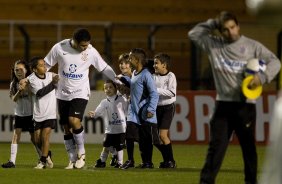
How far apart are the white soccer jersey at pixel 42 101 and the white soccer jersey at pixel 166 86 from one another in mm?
1881

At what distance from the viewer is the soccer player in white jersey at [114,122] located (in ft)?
42.9

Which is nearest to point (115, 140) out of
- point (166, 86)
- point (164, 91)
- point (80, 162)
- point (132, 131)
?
point (132, 131)

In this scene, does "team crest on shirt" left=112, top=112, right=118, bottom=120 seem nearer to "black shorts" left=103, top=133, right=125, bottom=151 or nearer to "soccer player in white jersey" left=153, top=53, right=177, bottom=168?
"black shorts" left=103, top=133, right=125, bottom=151

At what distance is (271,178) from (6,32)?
23774 mm

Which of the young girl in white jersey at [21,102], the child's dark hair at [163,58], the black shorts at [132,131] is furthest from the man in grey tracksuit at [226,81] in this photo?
the young girl in white jersey at [21,102]

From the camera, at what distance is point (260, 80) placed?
801 cm

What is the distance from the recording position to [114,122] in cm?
1330

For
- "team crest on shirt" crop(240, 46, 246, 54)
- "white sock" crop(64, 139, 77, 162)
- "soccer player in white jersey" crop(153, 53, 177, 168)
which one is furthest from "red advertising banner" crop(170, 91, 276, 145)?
"team crest on shirt" crop(240, 46, 246, 54)

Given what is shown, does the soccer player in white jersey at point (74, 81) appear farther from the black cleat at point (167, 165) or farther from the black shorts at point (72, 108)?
the black cleat at point (167, 165)

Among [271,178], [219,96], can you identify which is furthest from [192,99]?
[271,178]

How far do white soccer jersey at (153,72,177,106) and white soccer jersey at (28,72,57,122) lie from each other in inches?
74.1

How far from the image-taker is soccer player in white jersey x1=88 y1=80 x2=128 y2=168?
1309cm

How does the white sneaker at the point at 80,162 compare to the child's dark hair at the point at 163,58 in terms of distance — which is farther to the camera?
the child's dark hair at the point at 163,58

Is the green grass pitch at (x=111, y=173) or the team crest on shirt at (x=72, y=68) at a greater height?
the team crest on shirt at (x=72, y=68)
